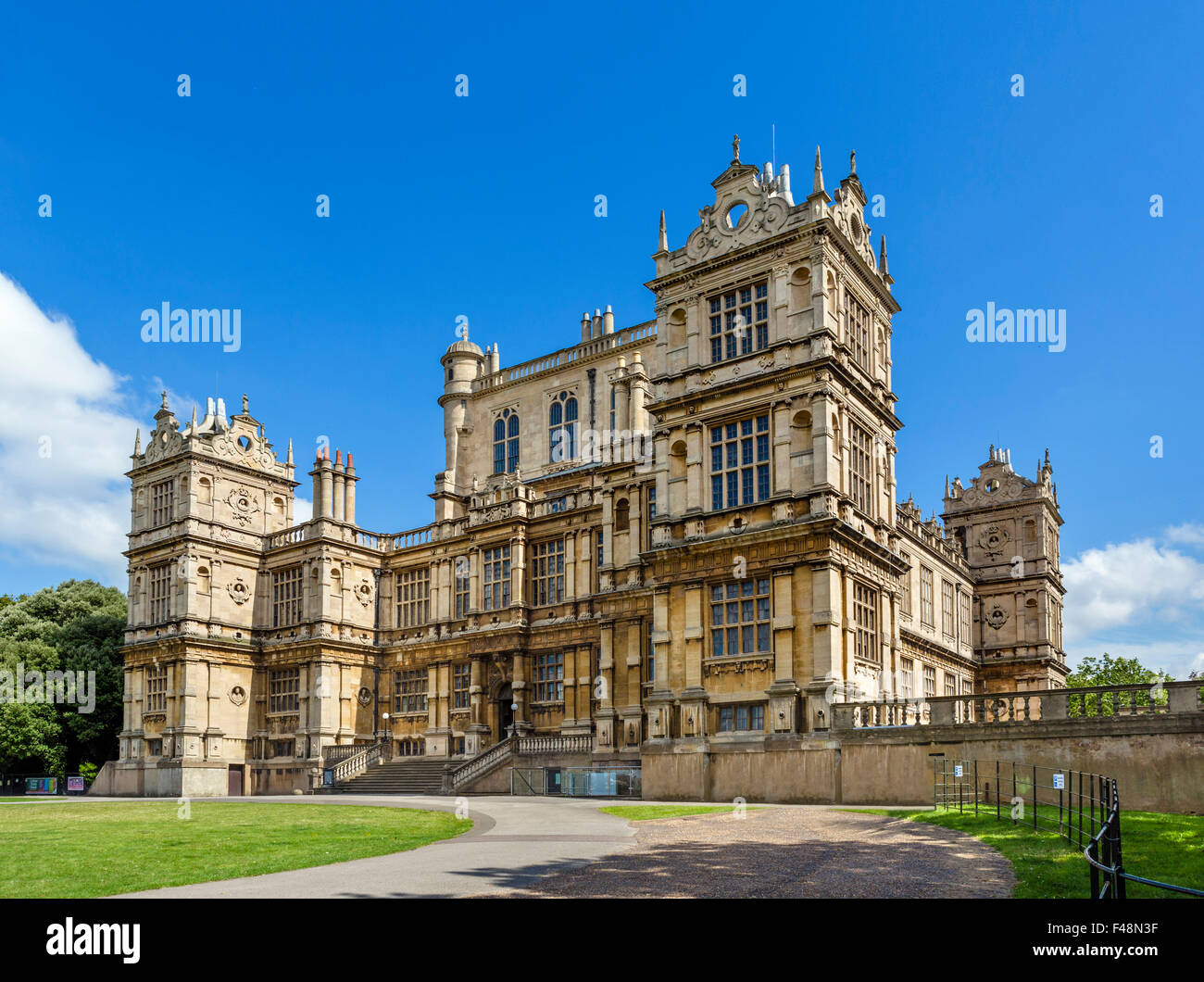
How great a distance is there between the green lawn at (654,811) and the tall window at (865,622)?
31.1 ft

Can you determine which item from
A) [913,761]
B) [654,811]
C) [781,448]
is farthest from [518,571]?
[913,761]

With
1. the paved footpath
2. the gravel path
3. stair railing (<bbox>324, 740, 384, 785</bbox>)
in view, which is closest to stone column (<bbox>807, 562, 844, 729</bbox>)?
the paved footpath

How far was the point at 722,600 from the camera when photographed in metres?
36.3

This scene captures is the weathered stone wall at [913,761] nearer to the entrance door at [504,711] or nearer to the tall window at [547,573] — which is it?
the tall window at [547,573]

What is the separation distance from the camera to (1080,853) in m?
15.1

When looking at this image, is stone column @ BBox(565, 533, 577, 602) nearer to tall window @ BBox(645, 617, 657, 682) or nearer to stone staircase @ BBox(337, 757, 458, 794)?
tall window @ BBox(645, 617, 657, 682)

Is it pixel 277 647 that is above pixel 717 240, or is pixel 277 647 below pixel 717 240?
below

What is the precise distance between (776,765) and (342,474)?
3398 cm

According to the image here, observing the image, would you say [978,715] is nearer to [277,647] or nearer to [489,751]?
[489,751]

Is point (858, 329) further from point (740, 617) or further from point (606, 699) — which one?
point (606, 699)

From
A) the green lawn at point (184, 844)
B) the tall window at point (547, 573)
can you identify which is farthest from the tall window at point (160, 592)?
the green lawn at point (184, 844)

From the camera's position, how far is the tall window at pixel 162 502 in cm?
5988

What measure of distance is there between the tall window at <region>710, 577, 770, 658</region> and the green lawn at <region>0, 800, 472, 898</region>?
40.4 feet

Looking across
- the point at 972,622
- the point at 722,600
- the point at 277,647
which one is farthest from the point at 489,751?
the point at 972,622
